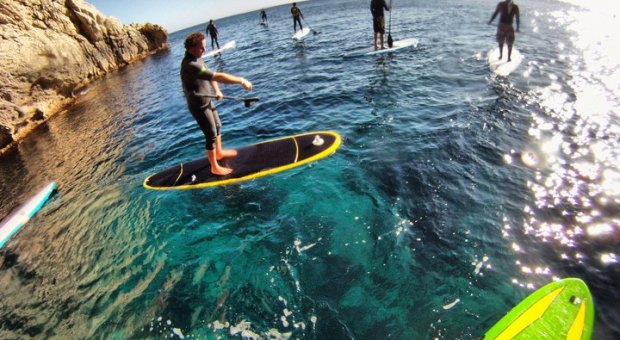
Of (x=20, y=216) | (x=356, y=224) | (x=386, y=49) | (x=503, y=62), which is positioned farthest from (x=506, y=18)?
(x=20, y=216)

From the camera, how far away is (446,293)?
4.01 metres

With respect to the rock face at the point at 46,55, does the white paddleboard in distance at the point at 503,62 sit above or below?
below

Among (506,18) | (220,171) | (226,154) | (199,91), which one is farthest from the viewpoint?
(506,18)

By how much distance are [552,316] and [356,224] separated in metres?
2.80

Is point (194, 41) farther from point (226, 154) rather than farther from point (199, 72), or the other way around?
point (226, 154)

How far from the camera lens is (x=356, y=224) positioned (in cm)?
531

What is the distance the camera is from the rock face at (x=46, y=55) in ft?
52.9

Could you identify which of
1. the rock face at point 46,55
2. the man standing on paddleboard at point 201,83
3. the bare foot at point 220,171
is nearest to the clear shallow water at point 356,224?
the bare foot at point 220,171

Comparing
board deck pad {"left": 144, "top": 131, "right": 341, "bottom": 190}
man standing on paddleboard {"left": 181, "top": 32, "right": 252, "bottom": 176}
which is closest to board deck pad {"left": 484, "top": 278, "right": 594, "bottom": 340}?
board deck pad {"left": 144, "top": 131, "right": 341, "bottom": 190}

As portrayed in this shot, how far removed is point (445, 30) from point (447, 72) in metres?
10.5

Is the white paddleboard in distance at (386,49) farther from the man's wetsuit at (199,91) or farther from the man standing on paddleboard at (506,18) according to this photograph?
the man's wetsuit at (199,91)

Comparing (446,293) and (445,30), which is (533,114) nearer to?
(446,293)

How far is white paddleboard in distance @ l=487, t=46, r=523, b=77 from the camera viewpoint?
38.0 ft

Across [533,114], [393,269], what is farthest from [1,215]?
[533,114]
